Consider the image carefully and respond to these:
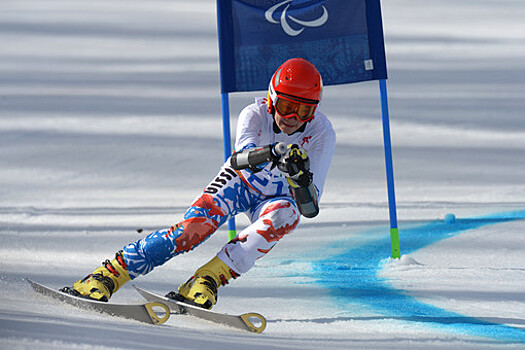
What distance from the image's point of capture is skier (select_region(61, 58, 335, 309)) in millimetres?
3832

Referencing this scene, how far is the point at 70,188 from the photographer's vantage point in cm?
734

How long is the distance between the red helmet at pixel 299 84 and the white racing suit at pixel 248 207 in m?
0.25

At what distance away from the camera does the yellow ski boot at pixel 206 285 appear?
12.6ft

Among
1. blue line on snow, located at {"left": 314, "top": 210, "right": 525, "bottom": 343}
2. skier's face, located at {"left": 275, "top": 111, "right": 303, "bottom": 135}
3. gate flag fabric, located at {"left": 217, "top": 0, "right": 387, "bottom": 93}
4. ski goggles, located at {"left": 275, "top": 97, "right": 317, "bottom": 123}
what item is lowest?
blue line on snow, located at {"left": 314, "top": 210, "right": 525, "bottom": 343}

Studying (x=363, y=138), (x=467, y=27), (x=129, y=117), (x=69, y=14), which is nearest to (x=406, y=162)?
(x=363, y=138)

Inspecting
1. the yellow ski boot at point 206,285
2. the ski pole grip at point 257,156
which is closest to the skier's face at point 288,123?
the ski pole grip at point 257,156

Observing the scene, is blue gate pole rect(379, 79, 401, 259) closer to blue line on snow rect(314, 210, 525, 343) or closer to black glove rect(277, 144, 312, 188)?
blue line on snow rect(314, 210, 525, 343)

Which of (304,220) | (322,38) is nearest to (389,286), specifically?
(322,38)

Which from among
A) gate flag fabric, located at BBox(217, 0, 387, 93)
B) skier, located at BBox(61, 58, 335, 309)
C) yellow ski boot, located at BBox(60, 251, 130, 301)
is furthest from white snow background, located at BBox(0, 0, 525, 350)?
gate flag fabric, located at BBox(217, 0, 387, 93)

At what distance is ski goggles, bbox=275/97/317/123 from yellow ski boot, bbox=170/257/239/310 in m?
0.81

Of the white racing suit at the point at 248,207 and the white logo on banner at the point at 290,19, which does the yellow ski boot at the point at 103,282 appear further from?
the white logo on banner at the point at 290,19

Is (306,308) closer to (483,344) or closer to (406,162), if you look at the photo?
(483,344)

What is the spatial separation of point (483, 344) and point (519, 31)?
12256mm

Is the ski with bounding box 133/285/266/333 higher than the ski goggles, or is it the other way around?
the ski goggles
